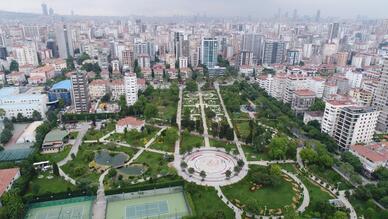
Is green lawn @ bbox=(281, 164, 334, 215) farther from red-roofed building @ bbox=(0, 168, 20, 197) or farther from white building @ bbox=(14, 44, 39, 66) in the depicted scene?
white building @ bbox=(14, 44, 39, 66)

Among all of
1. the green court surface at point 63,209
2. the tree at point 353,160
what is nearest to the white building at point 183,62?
the tree at point 353,160

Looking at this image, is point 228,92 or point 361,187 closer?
point 361,187

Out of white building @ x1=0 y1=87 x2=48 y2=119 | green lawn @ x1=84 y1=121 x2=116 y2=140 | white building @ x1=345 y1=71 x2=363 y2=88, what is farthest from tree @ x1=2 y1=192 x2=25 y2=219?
white building @ x1=345 y1=71 x2=363 y2=88

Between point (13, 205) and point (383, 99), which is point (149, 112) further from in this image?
point (383, 99)

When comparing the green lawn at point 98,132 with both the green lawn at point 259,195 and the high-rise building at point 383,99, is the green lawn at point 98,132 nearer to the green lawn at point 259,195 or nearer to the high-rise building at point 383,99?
the green lawn at point 259,195

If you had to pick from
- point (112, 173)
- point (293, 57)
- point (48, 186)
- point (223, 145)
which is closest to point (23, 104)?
point (48, 186)

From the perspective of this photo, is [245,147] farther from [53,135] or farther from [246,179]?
[53,135]

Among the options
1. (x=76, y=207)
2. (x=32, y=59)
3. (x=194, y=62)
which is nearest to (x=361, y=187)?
(x=76, y=207)
